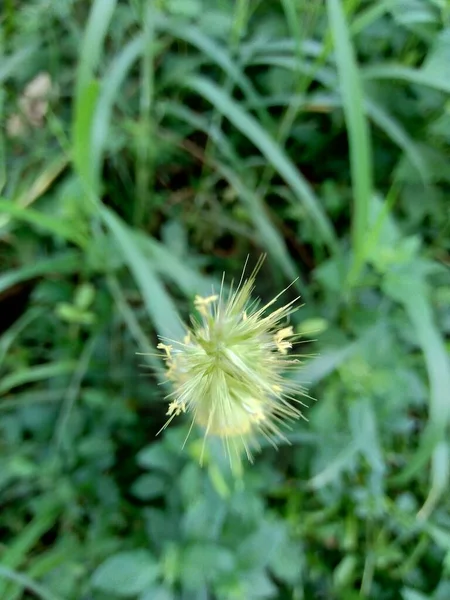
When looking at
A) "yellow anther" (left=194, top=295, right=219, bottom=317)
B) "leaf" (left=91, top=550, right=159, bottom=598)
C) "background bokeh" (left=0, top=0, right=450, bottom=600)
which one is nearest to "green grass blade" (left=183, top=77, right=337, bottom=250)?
"background bokeh" (left=0, top=0, right=450, bottom=600)

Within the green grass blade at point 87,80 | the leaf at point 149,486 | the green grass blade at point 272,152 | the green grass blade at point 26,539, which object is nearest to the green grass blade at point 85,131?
the green grass blade at point 87,80

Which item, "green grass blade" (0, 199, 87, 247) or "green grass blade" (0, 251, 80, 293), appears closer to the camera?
"green grass blade" (0, 199, 87, 247)

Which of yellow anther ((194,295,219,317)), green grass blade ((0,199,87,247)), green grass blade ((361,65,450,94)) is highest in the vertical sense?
green grass blade ((361,65,450,94))

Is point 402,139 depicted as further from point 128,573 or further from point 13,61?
point 128,573

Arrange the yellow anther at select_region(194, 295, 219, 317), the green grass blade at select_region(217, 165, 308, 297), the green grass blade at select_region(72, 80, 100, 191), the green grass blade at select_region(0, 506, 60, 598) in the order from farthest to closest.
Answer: the green grass blade at select_region(217, 165, 308, 297)
the green grass blade at select_region(0, 506, 60, 598)
the green grass blade at select_region(72, 80, 100, 191)
the yellow anther at select_region(194, 295, 219, 317)

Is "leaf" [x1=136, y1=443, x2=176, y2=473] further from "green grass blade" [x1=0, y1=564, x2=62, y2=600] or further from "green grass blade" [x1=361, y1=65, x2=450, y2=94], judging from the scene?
"green grass blade" [x1=361, y1=65, x2=450, y2=94]

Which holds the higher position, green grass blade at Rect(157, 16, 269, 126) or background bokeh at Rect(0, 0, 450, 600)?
green grass blade at Rect(157, 16, 269, 126)

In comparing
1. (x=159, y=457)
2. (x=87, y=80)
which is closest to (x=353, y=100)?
(x=87, y=80)

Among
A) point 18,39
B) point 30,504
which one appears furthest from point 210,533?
point 18,39

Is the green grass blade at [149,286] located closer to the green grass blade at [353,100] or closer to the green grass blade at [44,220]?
the green grass blade at [44,220]
